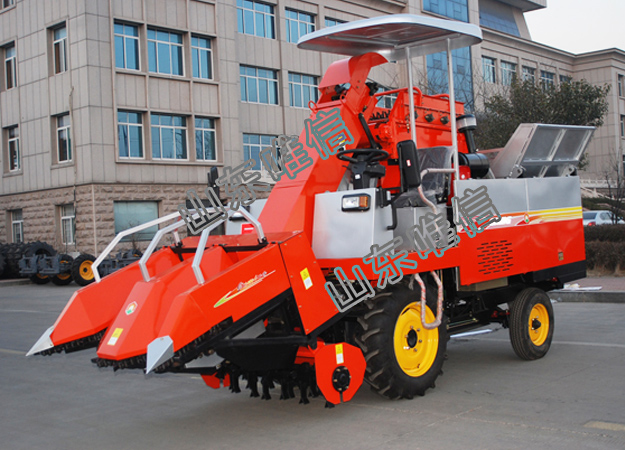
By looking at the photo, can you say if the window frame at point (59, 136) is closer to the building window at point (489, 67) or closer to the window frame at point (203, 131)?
the window frame at point (203, 131)

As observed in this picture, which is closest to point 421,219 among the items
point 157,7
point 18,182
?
point 157,7

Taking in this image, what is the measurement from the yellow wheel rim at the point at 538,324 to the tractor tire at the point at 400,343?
77.9 inches

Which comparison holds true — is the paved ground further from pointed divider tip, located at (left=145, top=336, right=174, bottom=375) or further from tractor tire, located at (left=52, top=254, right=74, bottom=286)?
tractor tire, located at (left=52, top=254, right=74, bottom=286)

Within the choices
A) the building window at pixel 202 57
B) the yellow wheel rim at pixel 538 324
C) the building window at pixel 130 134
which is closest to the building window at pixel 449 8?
the building window at pixel 202 57

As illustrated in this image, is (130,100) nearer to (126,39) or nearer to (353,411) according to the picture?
(126,39)

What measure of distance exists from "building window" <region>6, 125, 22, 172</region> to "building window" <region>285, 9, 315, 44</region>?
45.1ft

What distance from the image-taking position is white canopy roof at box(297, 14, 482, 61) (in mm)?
6898

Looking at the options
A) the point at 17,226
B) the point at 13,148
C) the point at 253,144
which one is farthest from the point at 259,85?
the point at 17,226

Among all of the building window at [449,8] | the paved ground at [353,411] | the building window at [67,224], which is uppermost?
the building window at [449,8]

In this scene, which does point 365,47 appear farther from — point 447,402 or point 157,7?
point 157,7

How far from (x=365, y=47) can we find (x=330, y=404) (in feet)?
13.4

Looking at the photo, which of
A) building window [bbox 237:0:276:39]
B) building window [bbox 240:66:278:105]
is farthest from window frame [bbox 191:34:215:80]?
building window [bbox 237:0:276:39]

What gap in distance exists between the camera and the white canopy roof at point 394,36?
6898mm

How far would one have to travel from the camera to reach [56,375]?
8680 millimetres
